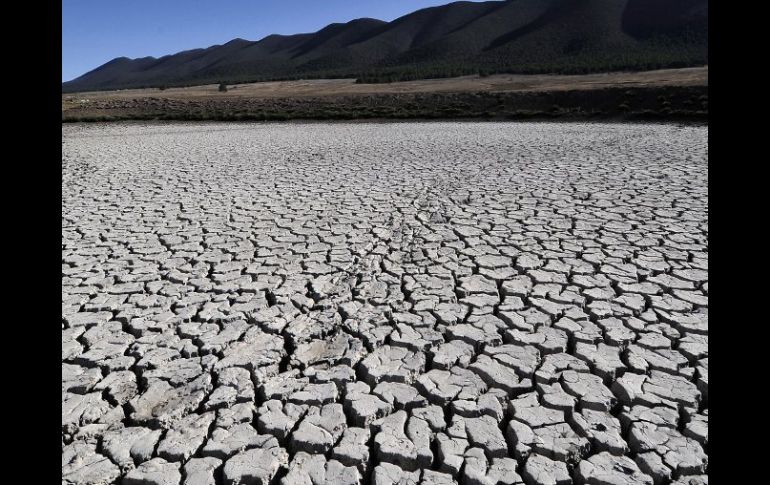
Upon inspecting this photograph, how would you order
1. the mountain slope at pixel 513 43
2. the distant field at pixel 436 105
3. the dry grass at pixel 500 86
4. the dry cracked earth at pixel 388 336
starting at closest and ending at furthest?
the dry cracked earth at pixel 388 336, the distant field at pixel 436 105, the dry grass at pixel 500 86, the mountain slope at pixel 513 43

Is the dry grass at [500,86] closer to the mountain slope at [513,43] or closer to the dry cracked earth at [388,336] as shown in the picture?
the mountain slope at [513,43]

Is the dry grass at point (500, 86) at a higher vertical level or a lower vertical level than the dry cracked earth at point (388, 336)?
higher

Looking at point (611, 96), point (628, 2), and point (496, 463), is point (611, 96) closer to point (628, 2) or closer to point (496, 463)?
point (496, 463)

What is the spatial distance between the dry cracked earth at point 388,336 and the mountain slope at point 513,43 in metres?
44.4

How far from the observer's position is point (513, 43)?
68688 mm

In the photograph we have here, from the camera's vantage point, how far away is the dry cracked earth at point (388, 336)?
2035 millimetres

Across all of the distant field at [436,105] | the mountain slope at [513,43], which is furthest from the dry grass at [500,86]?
the mountain slope at [513,43]

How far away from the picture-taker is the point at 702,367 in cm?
256

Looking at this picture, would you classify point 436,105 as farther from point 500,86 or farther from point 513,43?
point 513,43

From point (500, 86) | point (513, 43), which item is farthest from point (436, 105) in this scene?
point (513, 43)

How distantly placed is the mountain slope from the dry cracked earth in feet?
146
